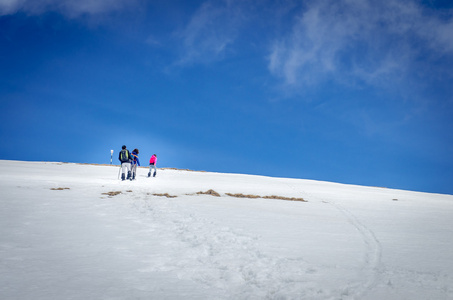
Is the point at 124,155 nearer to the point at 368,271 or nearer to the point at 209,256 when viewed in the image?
the point at 209,256

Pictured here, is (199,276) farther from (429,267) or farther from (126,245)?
(429,267)

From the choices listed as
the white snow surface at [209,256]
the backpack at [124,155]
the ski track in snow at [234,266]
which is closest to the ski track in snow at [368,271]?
the white snow surface at [209,256]

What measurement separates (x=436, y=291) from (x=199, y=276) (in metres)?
3.89

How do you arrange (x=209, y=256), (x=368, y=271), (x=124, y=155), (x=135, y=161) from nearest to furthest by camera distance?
1. (x=368, y=271)
2. (x=209, y=256)
3. (x=124, y=155)
4. (x=135, y=161)

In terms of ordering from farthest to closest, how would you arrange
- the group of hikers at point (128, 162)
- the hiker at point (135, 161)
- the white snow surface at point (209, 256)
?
the hiker at point (135, 161) < the group of hikers at point (128, 162) < the white snow surface at point (209, 256)

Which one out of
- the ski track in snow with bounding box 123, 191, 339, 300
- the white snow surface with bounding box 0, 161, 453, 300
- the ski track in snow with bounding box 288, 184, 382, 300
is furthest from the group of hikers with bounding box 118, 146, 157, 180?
the ski track in snow with bounding box 288, 184, 382, 300

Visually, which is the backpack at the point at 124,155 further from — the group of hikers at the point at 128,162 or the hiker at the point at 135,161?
the hiker at the point at 135,161

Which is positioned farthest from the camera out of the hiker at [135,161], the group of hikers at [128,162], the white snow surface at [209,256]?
the hiker at [135,161]

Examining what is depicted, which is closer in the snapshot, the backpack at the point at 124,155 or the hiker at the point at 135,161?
the backpack at the point at 124,155

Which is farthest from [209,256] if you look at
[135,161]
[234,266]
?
[135,161]

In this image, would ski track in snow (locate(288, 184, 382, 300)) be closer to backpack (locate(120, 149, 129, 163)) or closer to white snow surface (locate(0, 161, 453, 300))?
white snow surface (locate(0, 161, 453, 300))

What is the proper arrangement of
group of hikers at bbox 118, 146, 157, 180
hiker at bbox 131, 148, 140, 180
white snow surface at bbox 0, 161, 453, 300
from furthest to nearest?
hiker at bbox 131, 148, 140, 180 → group of hikers at bbox 118, 146, 157, 180 → white snow surface at bbox 0, 161, 453, 300

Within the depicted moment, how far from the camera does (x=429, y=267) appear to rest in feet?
17.9

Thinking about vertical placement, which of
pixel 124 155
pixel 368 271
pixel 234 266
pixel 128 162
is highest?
pixel 124 155
